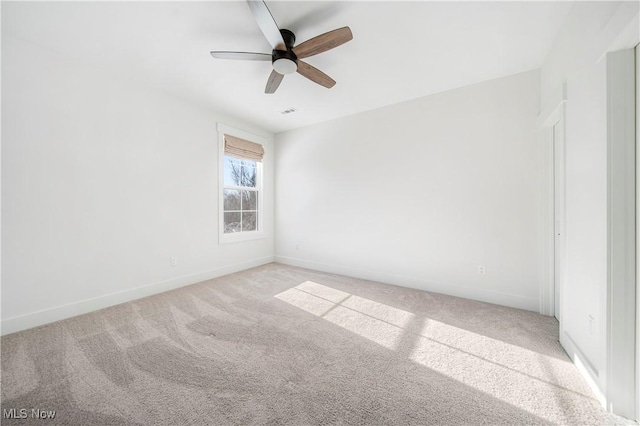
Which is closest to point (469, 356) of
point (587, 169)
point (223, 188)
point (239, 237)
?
point (587, 169)

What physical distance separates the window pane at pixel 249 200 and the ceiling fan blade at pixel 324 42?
110 inches

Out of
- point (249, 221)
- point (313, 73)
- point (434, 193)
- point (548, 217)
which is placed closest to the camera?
point (313, 73)

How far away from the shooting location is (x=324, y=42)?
1800 mm

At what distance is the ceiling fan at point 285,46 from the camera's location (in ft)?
5.35

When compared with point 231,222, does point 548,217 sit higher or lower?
higher

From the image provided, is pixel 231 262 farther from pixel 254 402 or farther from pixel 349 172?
pixel 254 402

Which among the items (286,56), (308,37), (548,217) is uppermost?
(308,37)

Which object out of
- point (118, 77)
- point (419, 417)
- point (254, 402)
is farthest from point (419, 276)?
point (118, 77)

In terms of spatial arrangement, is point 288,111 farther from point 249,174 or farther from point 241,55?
point 241,55

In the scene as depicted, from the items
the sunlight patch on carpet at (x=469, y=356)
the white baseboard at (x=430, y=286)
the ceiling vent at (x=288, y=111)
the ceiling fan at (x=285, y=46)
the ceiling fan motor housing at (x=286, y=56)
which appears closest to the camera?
the sunlight patch on carpet at (x=469, y=356)

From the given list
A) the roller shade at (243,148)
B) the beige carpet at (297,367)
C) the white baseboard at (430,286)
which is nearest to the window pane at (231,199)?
the roller shade at (243,148)

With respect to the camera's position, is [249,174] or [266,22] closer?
[266,22]

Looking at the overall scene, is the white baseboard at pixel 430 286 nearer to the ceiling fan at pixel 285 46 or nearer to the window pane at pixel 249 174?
the window pane at pixel 249 174

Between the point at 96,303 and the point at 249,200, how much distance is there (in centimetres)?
248
